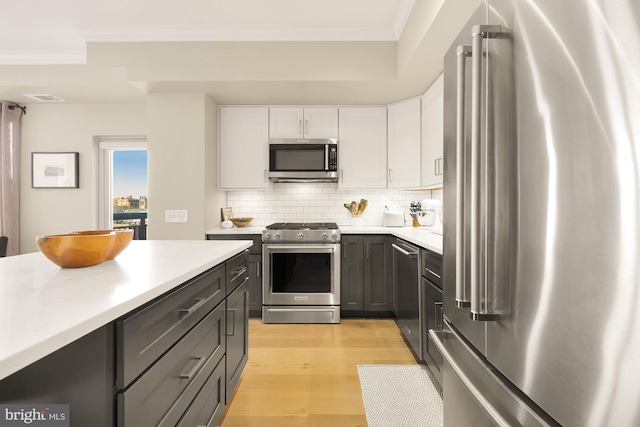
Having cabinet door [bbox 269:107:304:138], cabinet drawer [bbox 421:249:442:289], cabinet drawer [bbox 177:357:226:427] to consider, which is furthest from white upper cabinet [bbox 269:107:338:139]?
cabinet drawer [bbox 177:357:226:427]

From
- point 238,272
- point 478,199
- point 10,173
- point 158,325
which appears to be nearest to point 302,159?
point 238,272

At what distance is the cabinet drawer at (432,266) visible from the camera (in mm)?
2014

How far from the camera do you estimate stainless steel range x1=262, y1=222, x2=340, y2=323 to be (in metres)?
3.38

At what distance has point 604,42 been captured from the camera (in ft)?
1.68

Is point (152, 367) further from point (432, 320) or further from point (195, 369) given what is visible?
point (432, 320)

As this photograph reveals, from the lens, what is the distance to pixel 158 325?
103cm

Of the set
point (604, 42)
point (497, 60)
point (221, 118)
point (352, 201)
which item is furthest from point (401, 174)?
point (604, 42)

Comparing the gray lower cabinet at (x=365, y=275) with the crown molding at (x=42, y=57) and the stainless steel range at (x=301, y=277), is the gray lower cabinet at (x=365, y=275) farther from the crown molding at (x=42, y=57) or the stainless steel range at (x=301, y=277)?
the crown molding at (x=42, y=57)

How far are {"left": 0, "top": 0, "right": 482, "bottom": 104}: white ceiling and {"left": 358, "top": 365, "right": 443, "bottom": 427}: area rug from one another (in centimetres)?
232

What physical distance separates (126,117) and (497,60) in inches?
177

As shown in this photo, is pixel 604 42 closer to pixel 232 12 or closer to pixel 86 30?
pixel 232 12

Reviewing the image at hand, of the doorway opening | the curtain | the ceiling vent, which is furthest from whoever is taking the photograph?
the doorway opening

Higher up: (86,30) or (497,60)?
(86,30)

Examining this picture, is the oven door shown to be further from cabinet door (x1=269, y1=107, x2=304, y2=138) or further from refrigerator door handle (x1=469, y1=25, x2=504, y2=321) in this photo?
refrigerator door handle (x1=469, y1=25, x2=504, y2=321)
